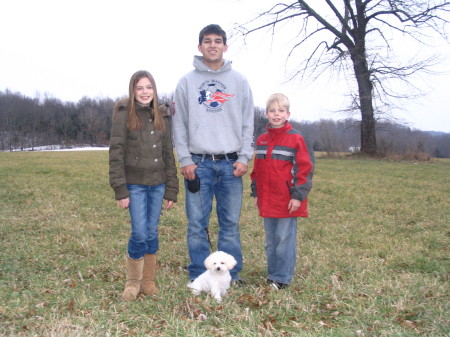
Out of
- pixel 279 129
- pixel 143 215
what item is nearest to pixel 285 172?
pixel 279 129

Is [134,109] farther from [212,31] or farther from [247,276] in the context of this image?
[247,276]

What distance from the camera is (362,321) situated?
3158 millimetres

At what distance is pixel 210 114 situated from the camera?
3936mm

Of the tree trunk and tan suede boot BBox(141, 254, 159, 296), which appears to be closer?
tan suede boot BBox(141, 254, 159, 296)

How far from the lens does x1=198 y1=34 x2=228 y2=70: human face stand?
3875 mm

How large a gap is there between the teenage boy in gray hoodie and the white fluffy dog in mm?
432

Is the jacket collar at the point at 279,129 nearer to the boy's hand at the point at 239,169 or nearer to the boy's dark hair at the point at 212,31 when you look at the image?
the boy's hand at the point at 239,169

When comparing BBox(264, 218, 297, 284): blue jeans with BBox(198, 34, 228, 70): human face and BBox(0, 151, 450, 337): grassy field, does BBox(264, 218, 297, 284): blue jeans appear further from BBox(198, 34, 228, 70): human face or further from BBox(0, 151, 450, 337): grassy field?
BBox(198, 34, 228, 70): human face

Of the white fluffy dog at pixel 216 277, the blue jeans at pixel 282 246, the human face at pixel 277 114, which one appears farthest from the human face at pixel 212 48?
the white fluffy dog at pixel 216 277

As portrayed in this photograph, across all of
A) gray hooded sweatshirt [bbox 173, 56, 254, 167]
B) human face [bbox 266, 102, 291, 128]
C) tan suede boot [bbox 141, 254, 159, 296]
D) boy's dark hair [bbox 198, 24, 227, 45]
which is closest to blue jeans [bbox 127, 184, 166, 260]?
tan suede boot [bbox 141, 254, 159, 296]

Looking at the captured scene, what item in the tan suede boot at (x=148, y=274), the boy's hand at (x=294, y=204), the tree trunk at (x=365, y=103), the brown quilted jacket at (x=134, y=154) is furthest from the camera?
the tree trunk at (x=365, y=103)

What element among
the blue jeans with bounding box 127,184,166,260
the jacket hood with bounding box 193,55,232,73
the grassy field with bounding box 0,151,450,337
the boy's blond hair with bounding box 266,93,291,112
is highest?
the jacket hood with bounding box 193,55,232,73

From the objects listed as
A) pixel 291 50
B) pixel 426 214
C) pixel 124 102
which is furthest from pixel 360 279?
pixel 291 50

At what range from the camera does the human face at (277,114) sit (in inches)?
155
